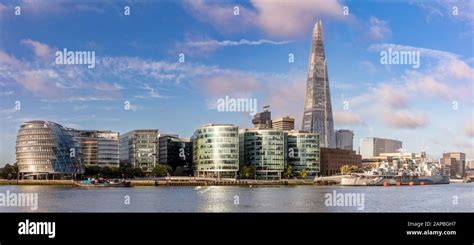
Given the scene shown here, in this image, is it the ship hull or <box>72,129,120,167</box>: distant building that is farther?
<box>72,129,120,167</box>: distant building

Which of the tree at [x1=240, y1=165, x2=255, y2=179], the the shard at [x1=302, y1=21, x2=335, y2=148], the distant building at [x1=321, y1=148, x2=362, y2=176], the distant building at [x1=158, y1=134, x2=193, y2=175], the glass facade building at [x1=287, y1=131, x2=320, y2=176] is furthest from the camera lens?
the the shard at [x1=302, y1=21, x2=335, y2=148]

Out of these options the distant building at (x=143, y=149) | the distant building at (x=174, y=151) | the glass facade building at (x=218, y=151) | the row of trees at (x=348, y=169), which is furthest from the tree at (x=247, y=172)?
the distant building at (x=143, y=149)

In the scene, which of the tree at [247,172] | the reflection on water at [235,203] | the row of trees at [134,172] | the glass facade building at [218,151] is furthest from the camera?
the glass facade building at [218,151]

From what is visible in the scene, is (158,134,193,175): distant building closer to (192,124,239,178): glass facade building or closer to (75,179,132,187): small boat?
(192,124,239,178): glass facade building

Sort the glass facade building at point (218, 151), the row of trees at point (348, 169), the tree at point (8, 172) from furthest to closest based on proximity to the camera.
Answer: the row of trees at point (348, 169) → the glass facade building at point (218, 151) → the tree at point (8, 172)

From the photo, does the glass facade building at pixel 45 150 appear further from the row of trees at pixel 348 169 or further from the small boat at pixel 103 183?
the row of trees at pixel 348 169

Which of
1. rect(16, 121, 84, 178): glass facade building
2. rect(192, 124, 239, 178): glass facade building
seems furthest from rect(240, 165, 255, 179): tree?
rect(16, 121, 84, 178): glass facade building
